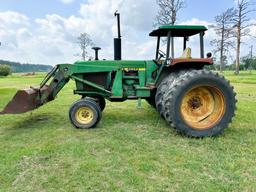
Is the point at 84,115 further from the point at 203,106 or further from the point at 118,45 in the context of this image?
the point at 203,106

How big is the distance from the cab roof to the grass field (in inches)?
80.7

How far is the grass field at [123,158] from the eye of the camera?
126 inches

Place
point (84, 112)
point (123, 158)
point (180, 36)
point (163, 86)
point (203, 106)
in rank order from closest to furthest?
1. point (123, 158)
2. point (203, 106)
3. point (163, 86)
4. point (84, 112)
5. point (180, 36)

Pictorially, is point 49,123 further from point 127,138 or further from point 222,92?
point 222,92

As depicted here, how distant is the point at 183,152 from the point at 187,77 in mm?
1481

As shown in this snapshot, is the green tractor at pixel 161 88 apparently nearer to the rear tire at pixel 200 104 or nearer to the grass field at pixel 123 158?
the rear tire at pixel 200 104

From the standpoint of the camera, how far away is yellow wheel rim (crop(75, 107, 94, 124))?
18.8ft

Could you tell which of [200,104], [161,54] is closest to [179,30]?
[161,54]

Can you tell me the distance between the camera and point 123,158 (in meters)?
3.97

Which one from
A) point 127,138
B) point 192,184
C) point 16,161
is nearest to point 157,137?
point 127,138

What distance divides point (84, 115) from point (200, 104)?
2428 millimetres

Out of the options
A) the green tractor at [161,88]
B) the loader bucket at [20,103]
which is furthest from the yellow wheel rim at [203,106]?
the loader bucket at [20,103]

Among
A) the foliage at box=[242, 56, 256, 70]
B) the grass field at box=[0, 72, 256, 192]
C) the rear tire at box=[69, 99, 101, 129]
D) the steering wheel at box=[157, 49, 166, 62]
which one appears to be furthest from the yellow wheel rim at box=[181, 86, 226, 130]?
the foliage at box=[242, 56, 256, 70]

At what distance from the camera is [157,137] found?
16.6 feet
